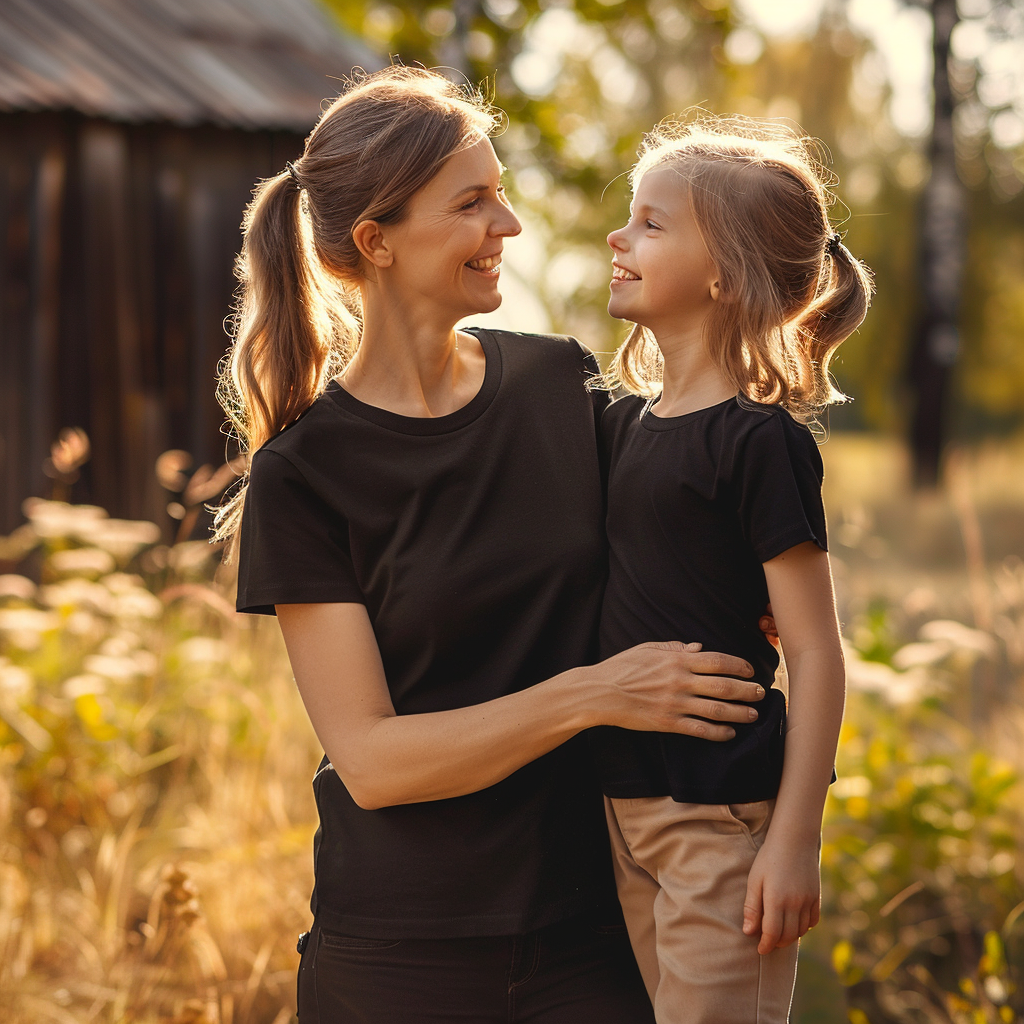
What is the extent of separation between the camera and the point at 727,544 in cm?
164

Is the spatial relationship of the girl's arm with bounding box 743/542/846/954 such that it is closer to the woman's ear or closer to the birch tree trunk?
the woman's ear

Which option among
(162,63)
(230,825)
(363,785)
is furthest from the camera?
(162,63)

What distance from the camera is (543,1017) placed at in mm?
1618

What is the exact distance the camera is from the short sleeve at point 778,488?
1.53m

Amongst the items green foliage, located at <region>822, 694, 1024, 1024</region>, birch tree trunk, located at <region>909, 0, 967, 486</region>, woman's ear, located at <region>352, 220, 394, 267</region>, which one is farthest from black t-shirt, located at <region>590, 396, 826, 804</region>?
birch tree trunk, located at <region>909, 0, 967, 486</region>

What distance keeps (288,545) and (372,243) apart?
1.83 feet

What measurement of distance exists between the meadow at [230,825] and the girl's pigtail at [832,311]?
121 cm

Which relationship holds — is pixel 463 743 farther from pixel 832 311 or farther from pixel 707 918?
pixel 832 311

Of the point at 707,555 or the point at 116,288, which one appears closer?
the point at 707,555

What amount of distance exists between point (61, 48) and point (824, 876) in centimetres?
645

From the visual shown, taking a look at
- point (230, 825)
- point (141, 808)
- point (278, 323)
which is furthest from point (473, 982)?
point (141, 808)

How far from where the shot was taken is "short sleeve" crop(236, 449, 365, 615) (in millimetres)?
1610

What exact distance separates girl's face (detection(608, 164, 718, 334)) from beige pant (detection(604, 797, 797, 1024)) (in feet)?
2.67

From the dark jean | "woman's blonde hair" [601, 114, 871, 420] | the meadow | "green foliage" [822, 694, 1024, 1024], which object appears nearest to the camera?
the dark jean
